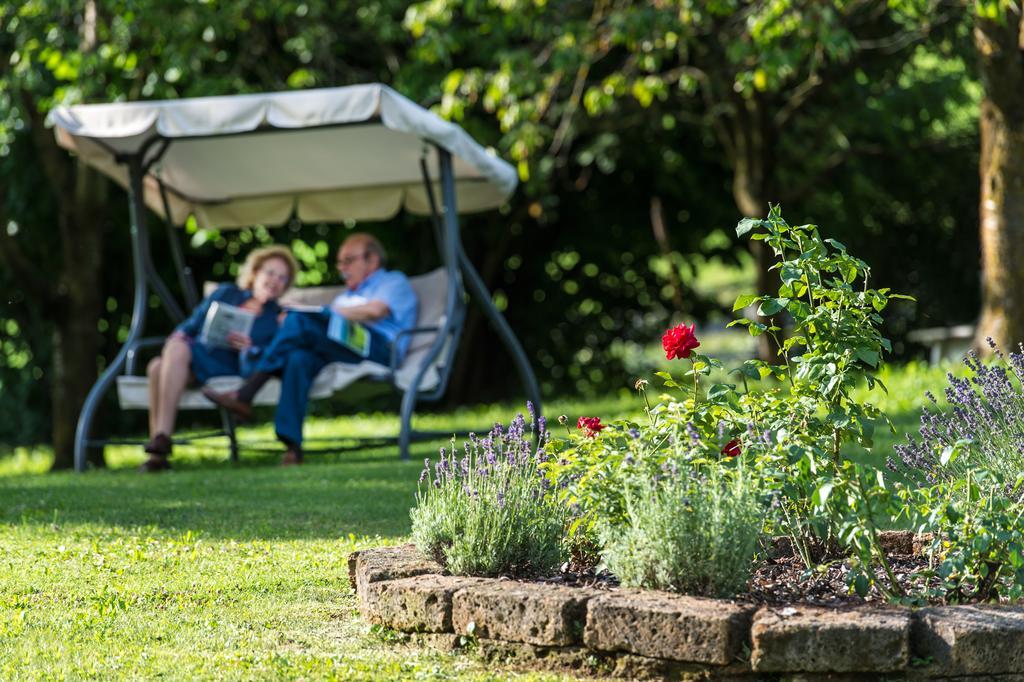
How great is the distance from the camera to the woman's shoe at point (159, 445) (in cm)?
833

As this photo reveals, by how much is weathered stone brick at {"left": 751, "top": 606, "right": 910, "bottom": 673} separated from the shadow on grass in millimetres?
2334

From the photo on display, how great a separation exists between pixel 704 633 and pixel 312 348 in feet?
17.6

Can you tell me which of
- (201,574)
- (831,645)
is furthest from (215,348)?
(831,645)

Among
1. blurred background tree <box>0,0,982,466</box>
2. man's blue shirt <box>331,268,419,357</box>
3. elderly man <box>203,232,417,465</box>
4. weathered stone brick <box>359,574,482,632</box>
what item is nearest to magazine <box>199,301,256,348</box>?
elderly man <box>203,232,417,465</box>

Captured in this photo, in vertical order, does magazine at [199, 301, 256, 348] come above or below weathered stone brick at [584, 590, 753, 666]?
above

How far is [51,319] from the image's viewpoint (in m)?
11.9

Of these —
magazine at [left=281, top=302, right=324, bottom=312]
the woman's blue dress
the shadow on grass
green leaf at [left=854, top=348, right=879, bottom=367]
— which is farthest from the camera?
the woman's blue dress

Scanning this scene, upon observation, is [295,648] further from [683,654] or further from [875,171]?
[875,171]

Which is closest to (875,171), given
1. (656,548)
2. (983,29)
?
(983,29)

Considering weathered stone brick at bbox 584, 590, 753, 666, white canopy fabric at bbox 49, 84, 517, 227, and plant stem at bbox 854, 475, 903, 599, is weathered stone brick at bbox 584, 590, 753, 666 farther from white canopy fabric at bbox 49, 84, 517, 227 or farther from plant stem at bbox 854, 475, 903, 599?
white canopy fabric at bbox 49, 84, 517, 227

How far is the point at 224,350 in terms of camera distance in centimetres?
885

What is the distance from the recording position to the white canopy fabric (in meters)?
8.07

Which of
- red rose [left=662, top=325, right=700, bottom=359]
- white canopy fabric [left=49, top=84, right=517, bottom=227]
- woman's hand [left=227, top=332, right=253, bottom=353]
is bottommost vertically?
red rose [left=662, top=325, right=700, bottom=359]

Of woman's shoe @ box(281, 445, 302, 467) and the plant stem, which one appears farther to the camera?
woman's shoe @ box(281, 445, 302, 467)
